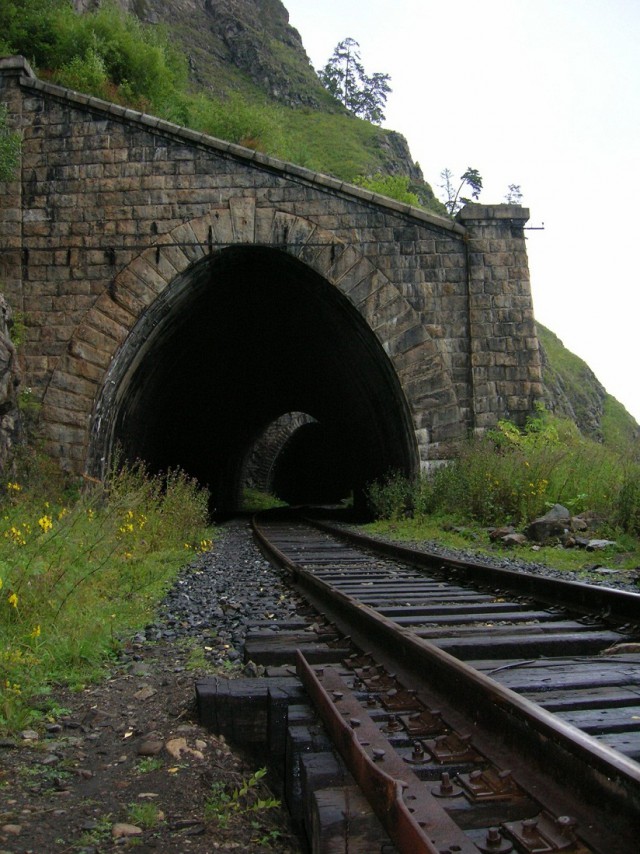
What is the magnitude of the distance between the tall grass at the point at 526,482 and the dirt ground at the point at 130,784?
659cm

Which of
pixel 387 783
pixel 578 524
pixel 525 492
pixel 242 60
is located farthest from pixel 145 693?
pixel 242 60

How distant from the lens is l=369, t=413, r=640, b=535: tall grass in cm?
969

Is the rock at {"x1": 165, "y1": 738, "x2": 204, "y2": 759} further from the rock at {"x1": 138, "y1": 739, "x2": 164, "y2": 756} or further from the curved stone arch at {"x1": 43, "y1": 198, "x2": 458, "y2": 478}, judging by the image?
the curved stone arch at {"x1": 43, "y1": 198, "x2": 458, "y2": 478}

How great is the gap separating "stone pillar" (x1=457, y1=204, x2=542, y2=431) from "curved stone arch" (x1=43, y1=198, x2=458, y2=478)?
717 millimetres

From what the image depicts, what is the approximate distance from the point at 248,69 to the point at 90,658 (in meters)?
65.1

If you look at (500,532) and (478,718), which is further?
(500,532)

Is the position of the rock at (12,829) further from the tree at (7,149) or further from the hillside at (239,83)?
the tree at (7,149)

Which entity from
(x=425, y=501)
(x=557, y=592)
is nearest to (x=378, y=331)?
(x=425, y=501)

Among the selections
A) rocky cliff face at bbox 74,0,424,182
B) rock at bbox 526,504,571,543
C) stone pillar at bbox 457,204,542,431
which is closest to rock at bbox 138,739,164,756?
rock at bbox 526,504,571,543

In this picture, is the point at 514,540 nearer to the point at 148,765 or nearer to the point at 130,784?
the point at 148,765

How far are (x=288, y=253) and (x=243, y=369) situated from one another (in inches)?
298

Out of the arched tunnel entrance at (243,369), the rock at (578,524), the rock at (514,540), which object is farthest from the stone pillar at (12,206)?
the rock at (578,524)

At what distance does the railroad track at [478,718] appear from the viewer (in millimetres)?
1777

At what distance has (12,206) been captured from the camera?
13.1 m
